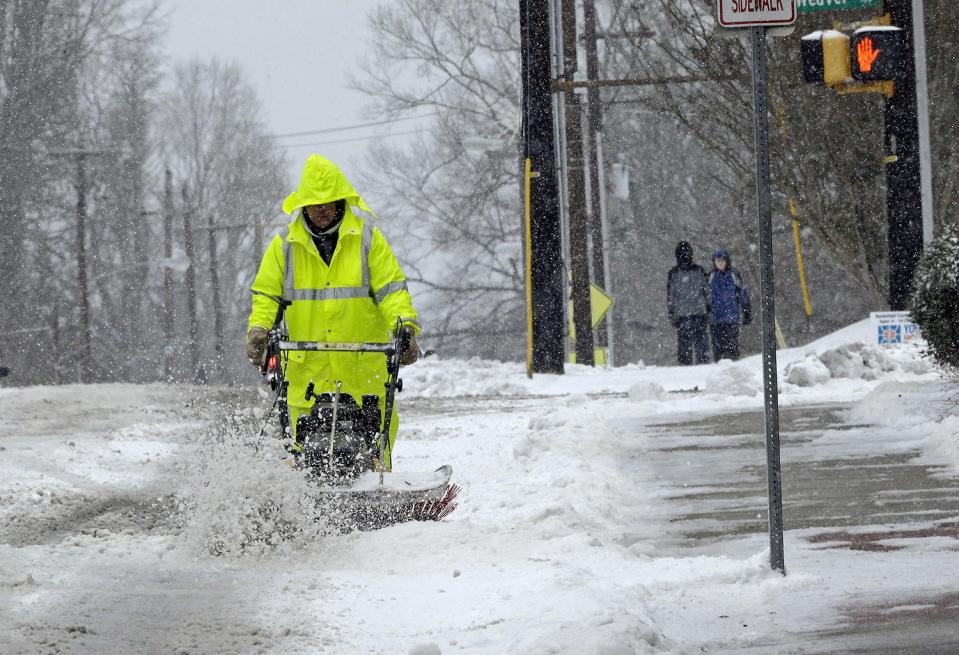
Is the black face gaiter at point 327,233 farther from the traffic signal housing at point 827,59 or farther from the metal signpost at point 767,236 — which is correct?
the traffic signal housing at point 827,59

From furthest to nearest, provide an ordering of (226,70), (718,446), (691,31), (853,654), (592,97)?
(226,70) < (592,97) < (691,31) < (718,446) < (853,654)

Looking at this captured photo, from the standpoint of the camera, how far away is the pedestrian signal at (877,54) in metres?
13.5

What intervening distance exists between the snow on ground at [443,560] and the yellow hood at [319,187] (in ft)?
3.70

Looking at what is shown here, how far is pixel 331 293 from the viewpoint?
696cm

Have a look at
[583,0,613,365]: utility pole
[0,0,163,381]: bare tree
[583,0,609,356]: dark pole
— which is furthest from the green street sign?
[0,0,163,381]: bare tree

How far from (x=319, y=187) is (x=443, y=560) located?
1.89 m

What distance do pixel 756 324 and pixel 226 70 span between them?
1347 inches

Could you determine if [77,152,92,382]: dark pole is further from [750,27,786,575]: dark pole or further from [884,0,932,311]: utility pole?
[750,27,786,575]: dark pole

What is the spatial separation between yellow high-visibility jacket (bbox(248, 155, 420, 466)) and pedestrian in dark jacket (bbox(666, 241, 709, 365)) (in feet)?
43.9

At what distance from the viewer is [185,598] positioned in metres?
5.25

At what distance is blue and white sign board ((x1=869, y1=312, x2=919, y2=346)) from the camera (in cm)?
1498

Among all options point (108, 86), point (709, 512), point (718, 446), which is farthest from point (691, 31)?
point (108, 86)

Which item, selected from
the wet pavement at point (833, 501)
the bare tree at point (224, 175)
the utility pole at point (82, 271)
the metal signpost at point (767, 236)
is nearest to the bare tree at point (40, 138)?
the utility pole at point (82, 271)

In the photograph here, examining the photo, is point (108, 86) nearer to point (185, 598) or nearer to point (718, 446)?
point (718, 446)
